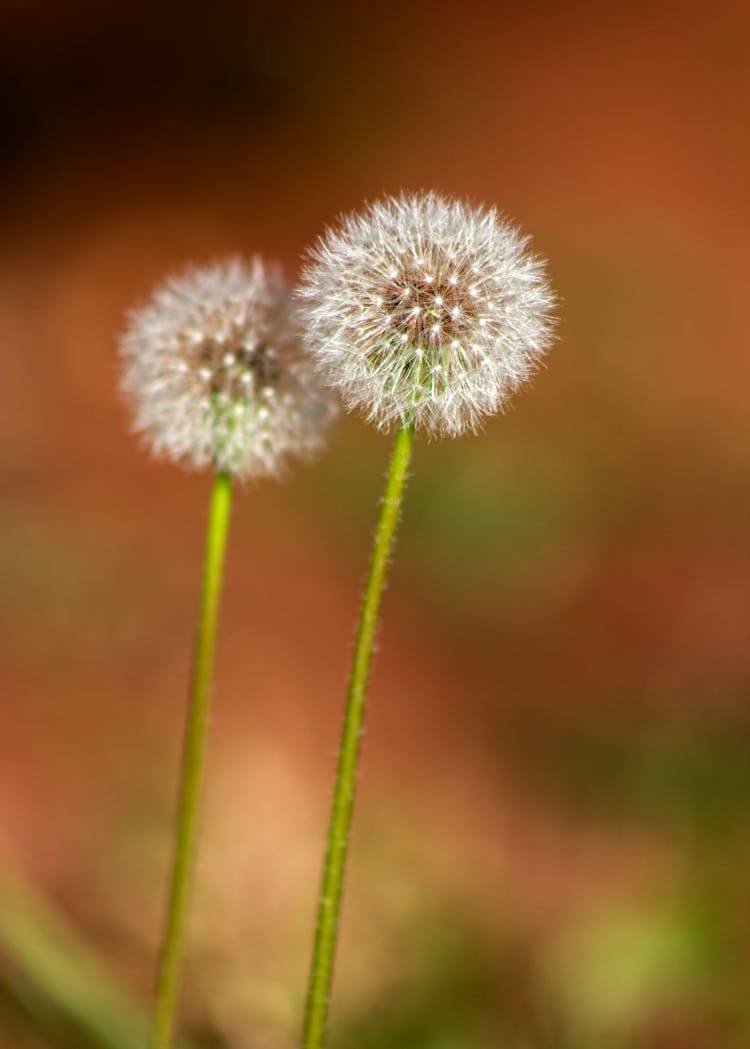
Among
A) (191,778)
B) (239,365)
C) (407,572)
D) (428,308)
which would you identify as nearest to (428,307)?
(428,308)

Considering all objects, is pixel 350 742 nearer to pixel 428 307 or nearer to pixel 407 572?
pixel 428 307

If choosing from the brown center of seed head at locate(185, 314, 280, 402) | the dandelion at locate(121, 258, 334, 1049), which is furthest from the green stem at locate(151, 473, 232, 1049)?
the brown center of seed head at locate(185, 314, 280, 402)

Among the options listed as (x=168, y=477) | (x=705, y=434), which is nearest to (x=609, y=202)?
(x=705, y=434)

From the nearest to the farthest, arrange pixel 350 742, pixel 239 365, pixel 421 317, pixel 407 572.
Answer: pixel 350 742 < pixel 421 317 < pixel 239 365 < pixel 407 572

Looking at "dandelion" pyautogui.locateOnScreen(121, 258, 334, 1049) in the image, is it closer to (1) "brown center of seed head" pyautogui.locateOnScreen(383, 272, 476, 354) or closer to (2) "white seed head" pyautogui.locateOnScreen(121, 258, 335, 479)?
(2) "white seed head" pyautogui.locateOnScreen(121, 258, 335, 479)

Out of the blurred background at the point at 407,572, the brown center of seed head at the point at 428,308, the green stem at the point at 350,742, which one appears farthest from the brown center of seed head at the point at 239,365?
the green stem at the point at 350,742

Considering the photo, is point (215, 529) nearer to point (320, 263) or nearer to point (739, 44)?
point (320, 263)

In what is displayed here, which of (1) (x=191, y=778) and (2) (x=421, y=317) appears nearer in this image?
(2) (x=421, y=317)
